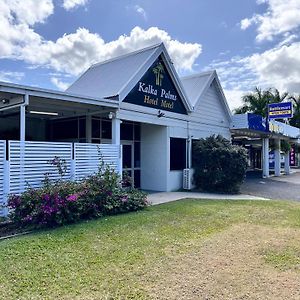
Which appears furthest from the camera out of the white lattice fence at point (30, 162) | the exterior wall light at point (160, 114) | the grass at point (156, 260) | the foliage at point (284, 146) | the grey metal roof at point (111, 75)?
the foliage at point (284, 146)

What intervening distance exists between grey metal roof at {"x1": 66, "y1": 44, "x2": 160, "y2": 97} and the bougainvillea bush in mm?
4240

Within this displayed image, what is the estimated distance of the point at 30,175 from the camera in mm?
8781

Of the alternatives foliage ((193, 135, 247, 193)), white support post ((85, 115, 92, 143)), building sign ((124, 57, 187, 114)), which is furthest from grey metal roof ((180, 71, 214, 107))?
white support post ((85, 115, 92, 143))

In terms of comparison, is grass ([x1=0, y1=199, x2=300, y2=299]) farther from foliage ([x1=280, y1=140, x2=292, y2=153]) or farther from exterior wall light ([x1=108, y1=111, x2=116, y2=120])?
foliage ([x1=280, y1=140, x2=292, y2=153])

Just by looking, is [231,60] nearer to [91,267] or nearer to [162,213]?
[162,213]

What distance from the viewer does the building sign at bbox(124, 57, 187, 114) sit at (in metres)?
12.8

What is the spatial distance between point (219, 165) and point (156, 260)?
34.3 feet

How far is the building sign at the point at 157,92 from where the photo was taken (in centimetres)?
1280

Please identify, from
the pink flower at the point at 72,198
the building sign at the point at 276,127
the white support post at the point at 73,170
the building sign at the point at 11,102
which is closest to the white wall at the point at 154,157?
the white support post at the point at 73,170

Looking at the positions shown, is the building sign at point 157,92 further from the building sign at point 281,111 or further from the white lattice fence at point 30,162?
the building sign at point 281,111

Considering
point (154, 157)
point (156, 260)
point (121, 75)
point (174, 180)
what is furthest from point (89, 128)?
point (156, 260)

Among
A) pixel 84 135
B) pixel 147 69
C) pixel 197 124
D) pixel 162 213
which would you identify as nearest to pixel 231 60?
pixel 197 124

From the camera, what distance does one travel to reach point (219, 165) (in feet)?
49.4

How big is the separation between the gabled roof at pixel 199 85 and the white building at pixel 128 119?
5cm
